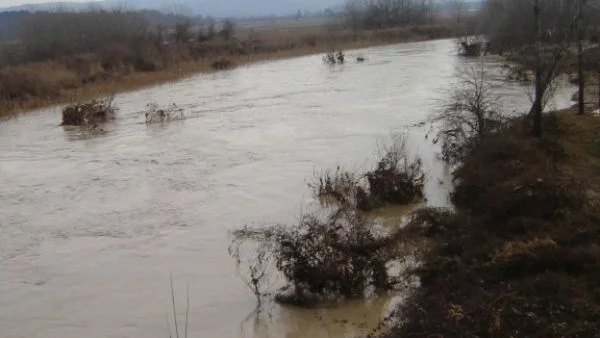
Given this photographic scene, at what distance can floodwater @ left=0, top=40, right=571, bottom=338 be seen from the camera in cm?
998

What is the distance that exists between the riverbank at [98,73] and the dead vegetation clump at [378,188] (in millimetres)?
22128

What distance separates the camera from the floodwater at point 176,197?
9.98 metres

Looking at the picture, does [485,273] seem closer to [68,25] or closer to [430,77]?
[430,77]

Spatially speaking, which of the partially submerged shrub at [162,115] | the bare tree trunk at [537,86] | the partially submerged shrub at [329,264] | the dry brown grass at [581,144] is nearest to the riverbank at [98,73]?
the partially submerged shrub at [162,115]

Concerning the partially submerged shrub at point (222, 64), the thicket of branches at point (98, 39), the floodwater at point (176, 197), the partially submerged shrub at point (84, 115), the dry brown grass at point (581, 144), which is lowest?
the floodwater at point (176, 197)

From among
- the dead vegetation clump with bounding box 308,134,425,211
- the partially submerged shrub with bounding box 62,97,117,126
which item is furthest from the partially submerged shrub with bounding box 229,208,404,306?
the partially submerged shrub with bounding box 62,97,117,126

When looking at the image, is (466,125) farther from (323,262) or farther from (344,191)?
(323,262)

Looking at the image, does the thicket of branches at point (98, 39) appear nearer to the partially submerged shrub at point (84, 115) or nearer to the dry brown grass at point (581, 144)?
the partially submerged shrub at point (84, 115)

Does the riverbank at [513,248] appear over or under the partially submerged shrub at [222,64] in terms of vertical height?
under

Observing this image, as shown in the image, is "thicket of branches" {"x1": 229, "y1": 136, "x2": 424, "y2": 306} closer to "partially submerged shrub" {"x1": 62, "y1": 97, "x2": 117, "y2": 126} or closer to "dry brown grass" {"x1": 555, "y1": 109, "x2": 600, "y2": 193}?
"dry brown grass" {"x1": 555, "y1": 109, "x2": 600, "y2": 193}

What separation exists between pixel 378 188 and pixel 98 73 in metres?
30.3

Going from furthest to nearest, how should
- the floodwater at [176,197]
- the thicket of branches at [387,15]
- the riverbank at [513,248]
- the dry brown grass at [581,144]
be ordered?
the thicket of branches at [387,15] < the dry brown grass at [581,144] < the floodwater at [176,197] < the riverbank at [513,248]

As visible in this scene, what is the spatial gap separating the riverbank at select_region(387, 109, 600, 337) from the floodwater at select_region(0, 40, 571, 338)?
46.7 inches

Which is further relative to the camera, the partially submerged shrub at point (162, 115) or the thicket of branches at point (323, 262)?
the partially submerged shrub at point (162, 115)
